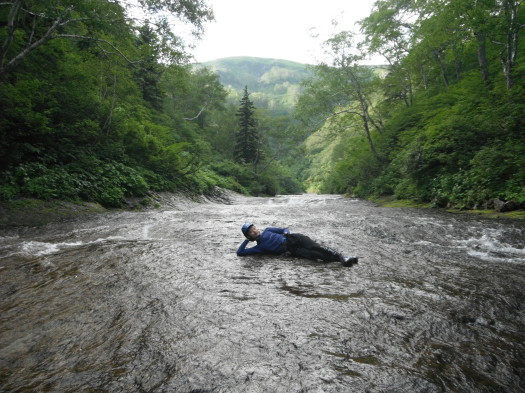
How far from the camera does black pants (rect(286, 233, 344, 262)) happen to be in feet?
16.5

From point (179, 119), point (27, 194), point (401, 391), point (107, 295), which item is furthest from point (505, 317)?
point (179, 119)

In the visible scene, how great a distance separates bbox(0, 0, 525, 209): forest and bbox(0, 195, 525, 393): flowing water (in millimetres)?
4678

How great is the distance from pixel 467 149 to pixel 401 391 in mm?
11784

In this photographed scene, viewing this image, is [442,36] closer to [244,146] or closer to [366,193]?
[366,193]

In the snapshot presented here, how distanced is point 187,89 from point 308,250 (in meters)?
12.6

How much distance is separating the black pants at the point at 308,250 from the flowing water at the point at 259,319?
0.68 feet

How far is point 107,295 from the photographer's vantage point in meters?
3.45

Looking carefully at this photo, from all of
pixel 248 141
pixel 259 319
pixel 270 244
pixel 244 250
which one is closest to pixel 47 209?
pixel 244 250

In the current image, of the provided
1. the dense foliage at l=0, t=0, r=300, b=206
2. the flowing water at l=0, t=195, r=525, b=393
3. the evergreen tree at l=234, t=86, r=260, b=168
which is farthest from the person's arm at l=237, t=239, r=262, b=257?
the evergreen tree at l=234, t=86, r=260, b=168

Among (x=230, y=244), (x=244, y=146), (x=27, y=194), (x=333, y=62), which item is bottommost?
(x=230, y=244)

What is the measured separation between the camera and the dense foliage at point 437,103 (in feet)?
31.5

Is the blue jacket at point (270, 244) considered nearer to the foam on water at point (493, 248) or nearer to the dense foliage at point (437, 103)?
the foam on water at point (493, 248)

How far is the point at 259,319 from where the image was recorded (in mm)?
2842

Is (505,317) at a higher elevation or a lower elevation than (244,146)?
lower
